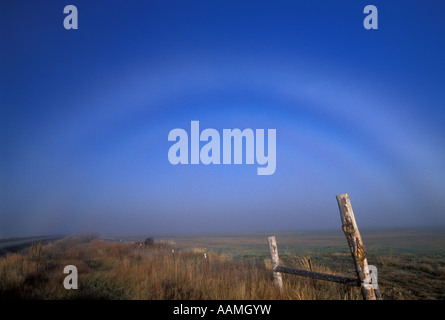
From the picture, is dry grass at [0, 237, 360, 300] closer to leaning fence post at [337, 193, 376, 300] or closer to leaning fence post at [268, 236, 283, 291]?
leaning fence post at [268, 236, 283, 291]

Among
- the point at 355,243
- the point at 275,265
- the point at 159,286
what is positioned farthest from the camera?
the point at 159,286

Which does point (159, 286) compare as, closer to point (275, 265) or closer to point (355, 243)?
point (275, 265)

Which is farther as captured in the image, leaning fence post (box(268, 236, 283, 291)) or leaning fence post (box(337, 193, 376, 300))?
leaning fence post (box(268, 236, 283, 291))

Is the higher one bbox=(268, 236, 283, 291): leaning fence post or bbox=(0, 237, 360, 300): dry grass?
bbox=(268, 236, 283, 291): leaning fence post

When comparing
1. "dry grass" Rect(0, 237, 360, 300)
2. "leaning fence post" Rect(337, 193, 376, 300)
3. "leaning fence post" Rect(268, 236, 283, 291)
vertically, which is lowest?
"dry grass" Rect(0, 237, 360, 300)

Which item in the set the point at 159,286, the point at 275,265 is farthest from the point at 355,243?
the point at 159,286

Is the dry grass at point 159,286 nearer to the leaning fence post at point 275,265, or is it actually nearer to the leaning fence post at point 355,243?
the leaning fence post at point 275,265

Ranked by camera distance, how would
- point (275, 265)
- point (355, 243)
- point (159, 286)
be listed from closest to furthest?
point (355, 243) < point (275, 265) < point (159, 286)

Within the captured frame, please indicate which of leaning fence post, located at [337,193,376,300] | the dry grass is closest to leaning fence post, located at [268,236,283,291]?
the dry grass
